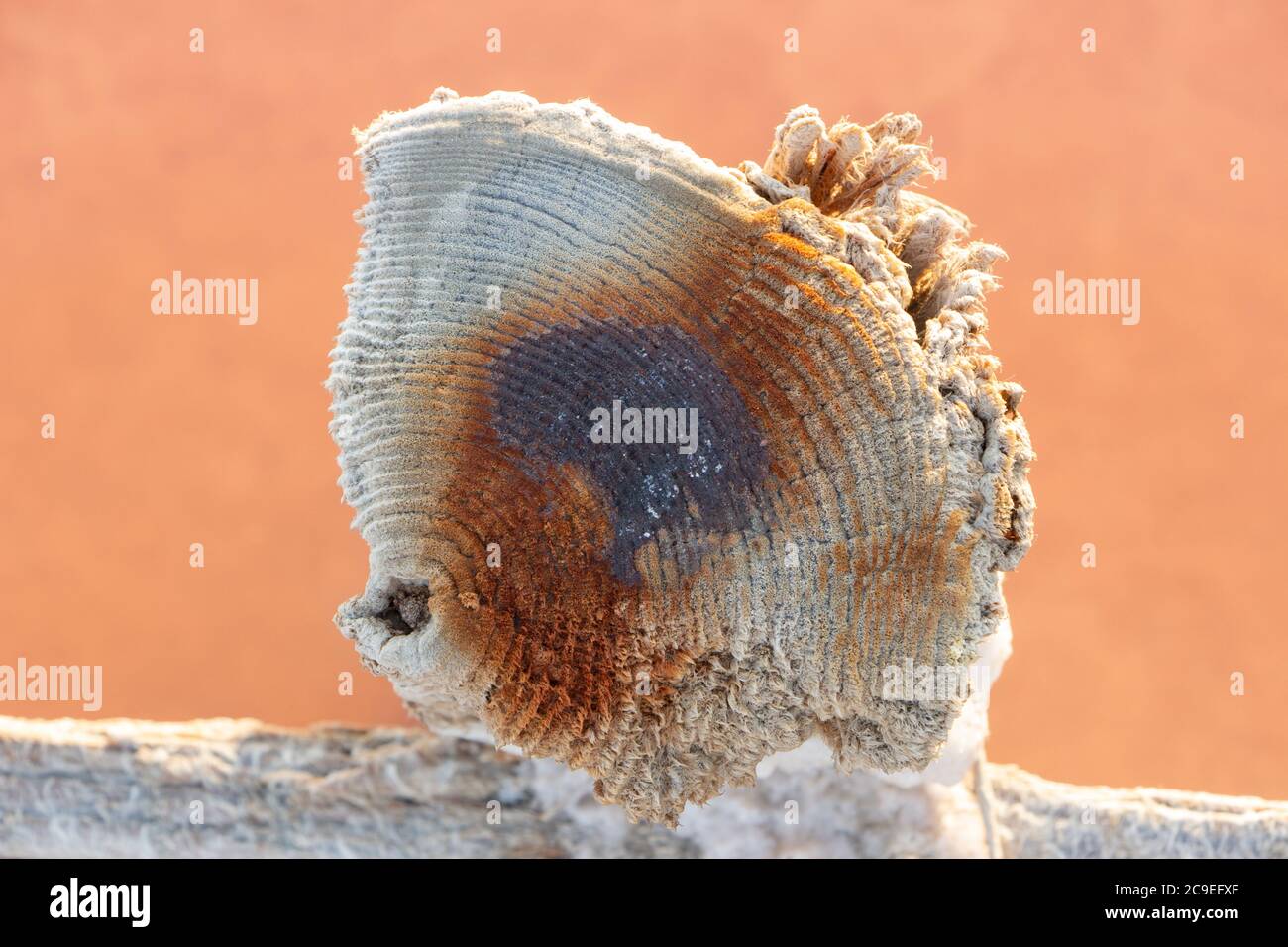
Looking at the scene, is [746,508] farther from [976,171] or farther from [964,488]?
[976,171]

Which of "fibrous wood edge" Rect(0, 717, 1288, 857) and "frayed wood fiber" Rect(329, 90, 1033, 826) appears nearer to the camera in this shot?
"frayed wood fiber" Rect(329, 90, 1033, 826)

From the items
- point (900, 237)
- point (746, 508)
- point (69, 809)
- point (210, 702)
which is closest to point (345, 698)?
point (210, 702)

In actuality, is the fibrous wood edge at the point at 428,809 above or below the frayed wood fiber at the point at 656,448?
below

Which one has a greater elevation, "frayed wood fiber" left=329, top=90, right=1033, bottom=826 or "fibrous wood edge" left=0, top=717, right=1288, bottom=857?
"frayed wood fiber" left=329, top=90, right=1033, bottom=826

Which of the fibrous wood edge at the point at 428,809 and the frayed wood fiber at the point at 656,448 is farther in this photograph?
the fibrous wood edge at the point at 428,809

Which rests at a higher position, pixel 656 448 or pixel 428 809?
pixel 656 448
